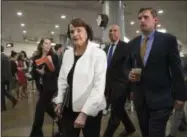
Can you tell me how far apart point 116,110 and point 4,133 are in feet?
6.95

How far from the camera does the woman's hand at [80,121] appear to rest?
2.27 metres

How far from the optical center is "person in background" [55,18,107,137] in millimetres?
2330

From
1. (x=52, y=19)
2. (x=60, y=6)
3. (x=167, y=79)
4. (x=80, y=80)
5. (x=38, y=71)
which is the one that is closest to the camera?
(x=80, y=80)

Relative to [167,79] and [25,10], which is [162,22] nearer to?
[25,10]

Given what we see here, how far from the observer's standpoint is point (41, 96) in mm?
4504

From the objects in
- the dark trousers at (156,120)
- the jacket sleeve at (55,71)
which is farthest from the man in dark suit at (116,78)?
the dark trousers at (156,120)

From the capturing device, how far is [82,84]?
7.75 ft

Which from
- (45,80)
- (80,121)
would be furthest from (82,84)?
(45,80)

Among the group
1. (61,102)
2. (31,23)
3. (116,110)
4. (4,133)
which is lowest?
(4,133)

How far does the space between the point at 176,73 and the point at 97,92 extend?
2.37 feet

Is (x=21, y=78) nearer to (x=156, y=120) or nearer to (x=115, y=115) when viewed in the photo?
(x=115, y=115)

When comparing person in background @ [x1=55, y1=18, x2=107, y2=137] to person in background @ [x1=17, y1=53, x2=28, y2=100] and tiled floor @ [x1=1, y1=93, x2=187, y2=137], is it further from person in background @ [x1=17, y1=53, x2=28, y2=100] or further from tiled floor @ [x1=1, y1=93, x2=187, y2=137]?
person in background @ [x1=17, y1=53, x2=28, y2=100]

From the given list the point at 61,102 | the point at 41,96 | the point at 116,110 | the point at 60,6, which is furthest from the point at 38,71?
the point at 60,6

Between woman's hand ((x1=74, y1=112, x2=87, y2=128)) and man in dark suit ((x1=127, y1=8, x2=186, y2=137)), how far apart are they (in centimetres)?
63
